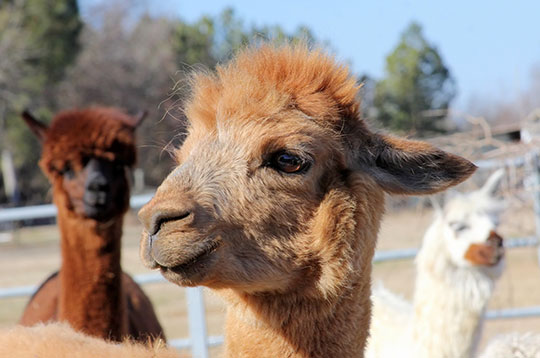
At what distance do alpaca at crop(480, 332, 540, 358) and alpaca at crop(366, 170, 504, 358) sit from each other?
1.25ft

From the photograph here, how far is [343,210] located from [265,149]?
0.35 metres

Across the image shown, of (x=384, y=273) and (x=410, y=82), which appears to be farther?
(x=410, y=82)

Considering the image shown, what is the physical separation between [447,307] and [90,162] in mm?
2523

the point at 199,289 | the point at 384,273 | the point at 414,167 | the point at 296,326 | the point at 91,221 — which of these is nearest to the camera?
the point at 296,326

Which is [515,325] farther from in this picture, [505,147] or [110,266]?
[110,266]

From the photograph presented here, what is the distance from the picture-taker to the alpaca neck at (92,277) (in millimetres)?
3789

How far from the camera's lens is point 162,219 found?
2.05 m

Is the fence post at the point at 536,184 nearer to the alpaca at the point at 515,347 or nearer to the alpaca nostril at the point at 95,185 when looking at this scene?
the alpaca at the point at 515,347

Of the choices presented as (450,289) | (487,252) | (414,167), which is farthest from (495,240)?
(414,167)

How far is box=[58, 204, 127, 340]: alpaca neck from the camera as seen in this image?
379cm

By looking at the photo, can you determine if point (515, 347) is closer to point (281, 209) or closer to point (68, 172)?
point (281, 209)

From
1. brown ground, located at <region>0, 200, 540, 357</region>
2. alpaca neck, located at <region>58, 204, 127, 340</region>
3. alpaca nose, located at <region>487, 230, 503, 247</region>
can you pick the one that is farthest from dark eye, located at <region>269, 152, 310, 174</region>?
alpaca nose, located at <region>487, 230, 503, 247</region>

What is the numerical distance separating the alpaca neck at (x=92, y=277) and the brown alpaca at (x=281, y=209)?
1552mm

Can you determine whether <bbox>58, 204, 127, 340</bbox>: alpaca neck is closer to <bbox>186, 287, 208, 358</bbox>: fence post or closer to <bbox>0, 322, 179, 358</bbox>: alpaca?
<bbox>0, 322, 179, 358</bbox>: alpaca
